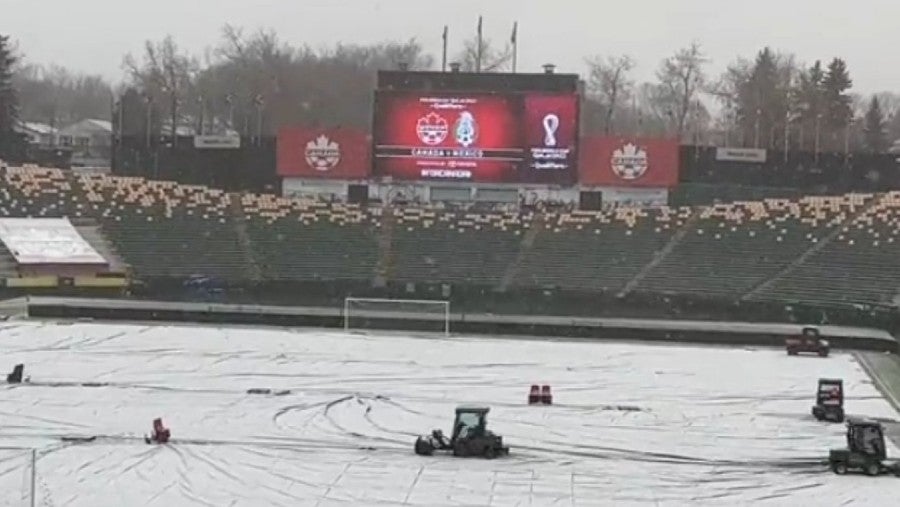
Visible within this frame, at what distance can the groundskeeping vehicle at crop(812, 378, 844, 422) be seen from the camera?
1200 inches

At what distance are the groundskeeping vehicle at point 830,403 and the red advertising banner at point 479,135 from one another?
29819 millimetres

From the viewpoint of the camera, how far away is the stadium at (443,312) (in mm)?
25000

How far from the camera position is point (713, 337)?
47594 mm

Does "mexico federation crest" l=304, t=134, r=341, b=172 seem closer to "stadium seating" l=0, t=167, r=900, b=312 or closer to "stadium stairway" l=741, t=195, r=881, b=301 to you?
"stadium seating" l=0, t=167, r=900, b=312

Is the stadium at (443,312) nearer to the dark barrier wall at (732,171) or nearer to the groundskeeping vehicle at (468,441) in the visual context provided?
the dark barrier wall at (732,171)

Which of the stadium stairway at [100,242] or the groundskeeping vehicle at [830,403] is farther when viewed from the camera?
the stadium stairway at [100,242]

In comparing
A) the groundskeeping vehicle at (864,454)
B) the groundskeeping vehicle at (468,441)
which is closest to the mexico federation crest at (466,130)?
the groundskeeping vehicle at (468,441)

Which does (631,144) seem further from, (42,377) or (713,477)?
(713,477)

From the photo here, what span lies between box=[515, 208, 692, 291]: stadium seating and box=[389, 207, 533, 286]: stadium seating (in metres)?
1.18

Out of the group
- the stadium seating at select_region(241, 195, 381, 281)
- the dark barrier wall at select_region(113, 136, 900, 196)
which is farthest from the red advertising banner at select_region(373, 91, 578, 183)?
the dark barrier wall at select_region(113, 136, 900, 196)

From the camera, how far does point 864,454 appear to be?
24.8 m

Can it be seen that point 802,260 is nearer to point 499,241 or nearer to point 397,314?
point 499,241

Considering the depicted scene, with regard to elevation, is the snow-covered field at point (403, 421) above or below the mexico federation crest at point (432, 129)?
below

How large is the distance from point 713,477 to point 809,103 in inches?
3394
